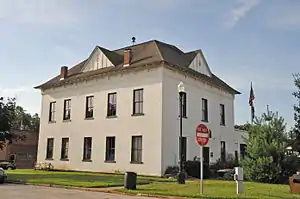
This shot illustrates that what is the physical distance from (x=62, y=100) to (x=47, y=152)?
17.0 ft

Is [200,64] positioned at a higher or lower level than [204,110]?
higher

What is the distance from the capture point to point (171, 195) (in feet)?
47.4

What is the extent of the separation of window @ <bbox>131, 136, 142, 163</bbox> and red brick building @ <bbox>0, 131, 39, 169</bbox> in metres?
26.7

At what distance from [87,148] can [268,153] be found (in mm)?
15919

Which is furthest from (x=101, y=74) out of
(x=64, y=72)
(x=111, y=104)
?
(x=64, y=72)

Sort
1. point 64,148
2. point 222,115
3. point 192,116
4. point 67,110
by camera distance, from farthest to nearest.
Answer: point 222,115
point 67,110
point 64,148
point 192,116

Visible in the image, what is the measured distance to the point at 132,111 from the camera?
2833 centimetres

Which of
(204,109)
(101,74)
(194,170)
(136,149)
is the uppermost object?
(101,74)

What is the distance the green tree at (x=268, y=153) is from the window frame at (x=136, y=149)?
837 cm

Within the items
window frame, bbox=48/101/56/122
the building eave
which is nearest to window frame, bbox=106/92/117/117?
the building eave

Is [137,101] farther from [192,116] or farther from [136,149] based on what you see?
[192,116]

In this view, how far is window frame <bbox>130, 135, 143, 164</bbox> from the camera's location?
2744 cm

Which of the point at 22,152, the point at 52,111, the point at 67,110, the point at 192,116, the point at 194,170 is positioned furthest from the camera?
the point at 22,152

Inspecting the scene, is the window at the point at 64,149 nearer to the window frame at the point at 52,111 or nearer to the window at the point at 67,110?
the window at the point at 67,110
